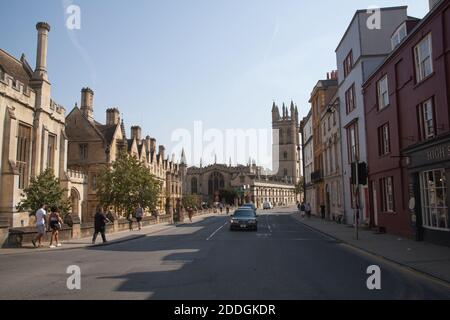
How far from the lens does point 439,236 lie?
1580 cm

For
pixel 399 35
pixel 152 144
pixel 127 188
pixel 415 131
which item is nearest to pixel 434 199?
pixel 415 131

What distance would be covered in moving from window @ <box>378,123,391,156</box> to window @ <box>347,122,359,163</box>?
4.43 meters

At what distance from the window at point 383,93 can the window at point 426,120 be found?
4147mm

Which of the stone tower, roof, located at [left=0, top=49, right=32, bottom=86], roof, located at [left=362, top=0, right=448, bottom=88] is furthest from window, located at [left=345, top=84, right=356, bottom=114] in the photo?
the stone tower

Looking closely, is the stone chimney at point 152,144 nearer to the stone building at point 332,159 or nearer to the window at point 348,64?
the stone building at point 332,159

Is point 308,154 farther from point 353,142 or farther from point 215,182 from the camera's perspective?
point 215,182

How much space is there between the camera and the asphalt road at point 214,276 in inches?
316

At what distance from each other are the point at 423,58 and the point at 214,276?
13741 millimetres

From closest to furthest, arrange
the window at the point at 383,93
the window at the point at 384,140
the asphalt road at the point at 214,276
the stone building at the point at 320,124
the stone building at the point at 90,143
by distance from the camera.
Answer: the asphalt road at the point at 214,276
the window at the point at 383,93
the window at the point at 384,140
the stone building at the point at 320,124
the stone building at the point at 90,143

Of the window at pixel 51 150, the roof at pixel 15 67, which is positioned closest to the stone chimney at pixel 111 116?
the roof at pixel 15 67

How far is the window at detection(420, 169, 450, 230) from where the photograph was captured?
15.6m
